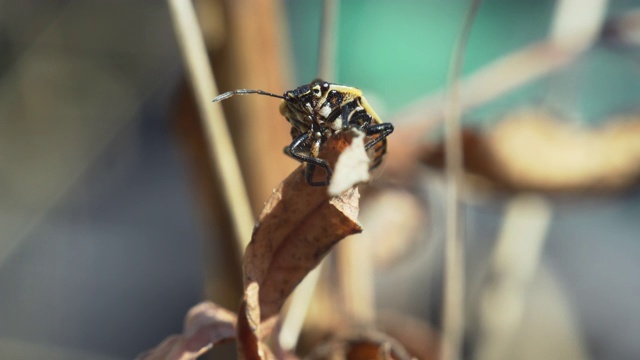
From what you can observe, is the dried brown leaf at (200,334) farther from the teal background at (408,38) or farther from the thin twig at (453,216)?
the teal background at (408,38)

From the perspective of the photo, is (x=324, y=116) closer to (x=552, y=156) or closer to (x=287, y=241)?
(x=287, y=241)

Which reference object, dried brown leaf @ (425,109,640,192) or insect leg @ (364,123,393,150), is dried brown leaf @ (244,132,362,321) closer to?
insect leg @ (364,123,393,150)

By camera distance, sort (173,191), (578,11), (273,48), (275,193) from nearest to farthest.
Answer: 1. (275,193)
2. (273,48)
3. (578,11)
4. (173,191)

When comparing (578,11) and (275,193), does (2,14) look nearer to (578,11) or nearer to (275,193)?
(578,11)

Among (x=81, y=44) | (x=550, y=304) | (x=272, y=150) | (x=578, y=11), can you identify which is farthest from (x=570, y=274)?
(x=81, y=44)

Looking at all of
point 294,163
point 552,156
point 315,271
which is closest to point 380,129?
point 315,271

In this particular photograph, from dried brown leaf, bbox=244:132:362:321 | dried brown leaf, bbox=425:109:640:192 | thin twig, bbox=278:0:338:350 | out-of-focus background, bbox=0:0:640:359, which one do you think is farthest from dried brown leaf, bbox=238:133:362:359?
dried brown leaf, bbox=425:109:640:192

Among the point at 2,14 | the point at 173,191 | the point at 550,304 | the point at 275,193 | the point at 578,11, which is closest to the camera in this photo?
the point at 275,193
